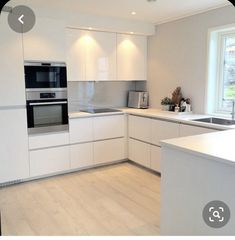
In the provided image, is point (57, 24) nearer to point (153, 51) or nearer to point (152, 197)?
point (153, 51)

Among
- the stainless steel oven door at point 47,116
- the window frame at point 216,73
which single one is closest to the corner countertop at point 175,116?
the stainless steel oven door at point 47,116

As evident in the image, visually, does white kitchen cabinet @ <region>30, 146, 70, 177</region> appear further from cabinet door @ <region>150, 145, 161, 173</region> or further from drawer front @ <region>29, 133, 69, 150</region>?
cabinet door @ <region>150, 145, 161, 173</region>

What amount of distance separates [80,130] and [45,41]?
1.29m

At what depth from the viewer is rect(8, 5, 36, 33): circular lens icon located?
3.04 m

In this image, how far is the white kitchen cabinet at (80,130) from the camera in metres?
3.63

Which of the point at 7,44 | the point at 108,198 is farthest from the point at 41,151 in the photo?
the point at 7,44

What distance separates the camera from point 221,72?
3.46m

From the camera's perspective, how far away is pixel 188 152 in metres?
1.75

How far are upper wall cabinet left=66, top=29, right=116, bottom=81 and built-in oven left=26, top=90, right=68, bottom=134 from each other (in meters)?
0.41

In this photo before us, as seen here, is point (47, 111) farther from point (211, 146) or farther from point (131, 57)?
point (211, 146)


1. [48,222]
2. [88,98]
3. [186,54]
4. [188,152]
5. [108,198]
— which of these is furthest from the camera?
[88,98]

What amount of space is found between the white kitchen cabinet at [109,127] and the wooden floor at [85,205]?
0.56 metres

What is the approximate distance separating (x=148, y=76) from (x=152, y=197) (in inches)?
88.3

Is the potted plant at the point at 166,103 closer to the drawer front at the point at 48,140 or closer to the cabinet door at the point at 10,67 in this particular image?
the drawer front at the point at 48,140
